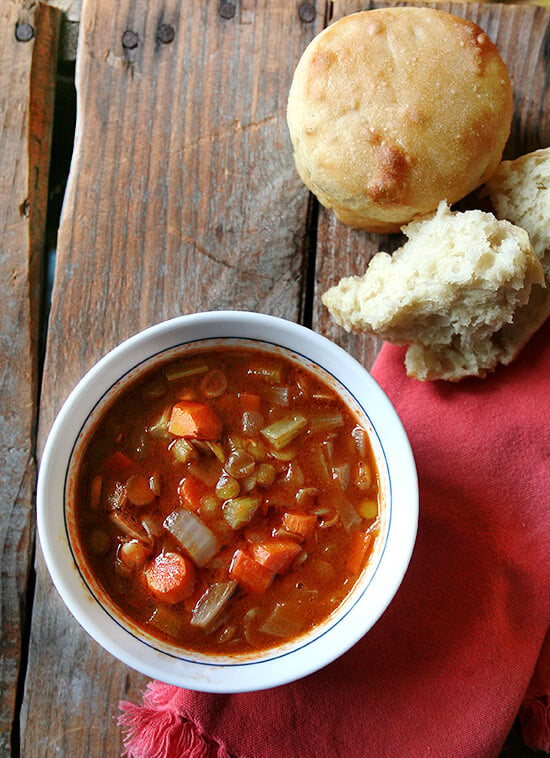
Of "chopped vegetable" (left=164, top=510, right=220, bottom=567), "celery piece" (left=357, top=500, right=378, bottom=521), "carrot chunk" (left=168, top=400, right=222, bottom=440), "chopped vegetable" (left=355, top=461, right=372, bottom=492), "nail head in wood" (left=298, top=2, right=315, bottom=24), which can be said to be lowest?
"chopped vegetable" (left=164, top=510, right=220, bottom=567)

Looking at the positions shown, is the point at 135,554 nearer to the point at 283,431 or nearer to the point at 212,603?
the point at 212,603

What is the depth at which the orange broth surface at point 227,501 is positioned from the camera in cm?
214

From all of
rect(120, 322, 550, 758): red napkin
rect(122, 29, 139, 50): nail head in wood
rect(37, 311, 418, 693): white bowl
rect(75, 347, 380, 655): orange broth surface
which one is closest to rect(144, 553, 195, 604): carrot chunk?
rect(75, 347, 380, 655): orange broth surface

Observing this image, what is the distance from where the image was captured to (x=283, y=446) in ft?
7.18

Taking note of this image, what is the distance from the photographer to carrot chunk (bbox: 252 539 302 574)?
2.12 meters

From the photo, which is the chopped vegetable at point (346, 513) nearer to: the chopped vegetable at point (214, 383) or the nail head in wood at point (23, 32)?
the chopped vegetable at point (214, 383)

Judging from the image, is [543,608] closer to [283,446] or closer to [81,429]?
[283,446]

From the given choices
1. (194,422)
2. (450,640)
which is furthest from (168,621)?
(450,640)

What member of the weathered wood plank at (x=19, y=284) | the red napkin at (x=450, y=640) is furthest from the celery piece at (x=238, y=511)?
the weathered wood plank at (x=19, y=284)

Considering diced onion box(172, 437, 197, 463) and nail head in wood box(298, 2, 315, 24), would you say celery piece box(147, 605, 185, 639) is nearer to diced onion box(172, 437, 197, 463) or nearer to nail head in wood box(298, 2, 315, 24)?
diced onion box(172, 437, 197, 463)

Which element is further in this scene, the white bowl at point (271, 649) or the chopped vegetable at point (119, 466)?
the chopped vegetable at point (119, 466)

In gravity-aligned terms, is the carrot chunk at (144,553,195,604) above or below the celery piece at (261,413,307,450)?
below

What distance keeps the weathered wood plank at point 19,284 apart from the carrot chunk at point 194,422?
0.70 metres

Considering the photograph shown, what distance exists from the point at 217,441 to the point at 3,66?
5.36 ft
